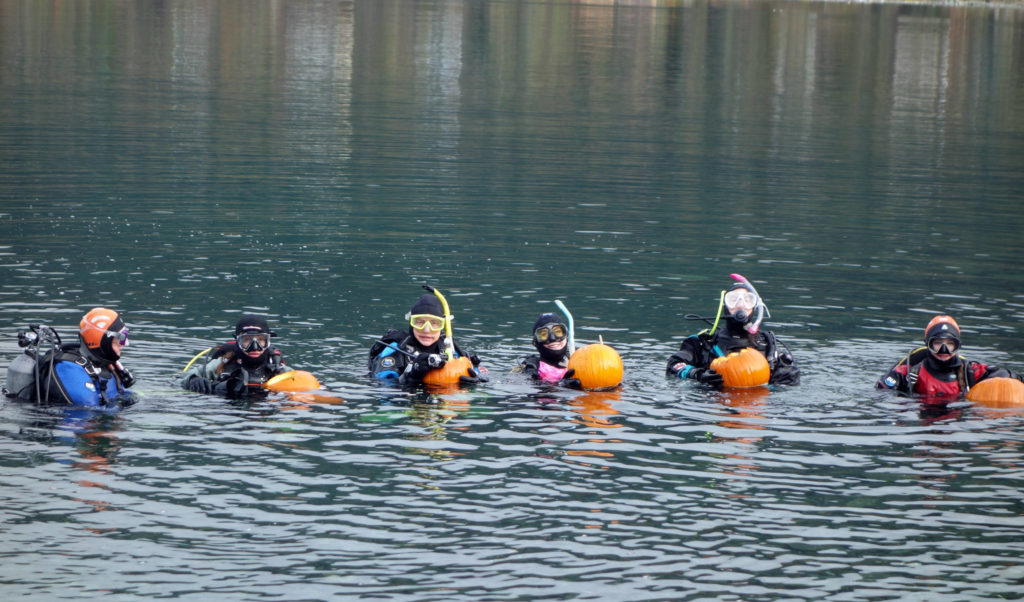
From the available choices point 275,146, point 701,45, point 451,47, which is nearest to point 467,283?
point 275,146

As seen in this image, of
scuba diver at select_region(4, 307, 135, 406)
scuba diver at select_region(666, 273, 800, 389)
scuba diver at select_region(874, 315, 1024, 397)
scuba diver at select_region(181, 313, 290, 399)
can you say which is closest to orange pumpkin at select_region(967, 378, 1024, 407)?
scuba diver at select_region(874, 315, 1024, 397)

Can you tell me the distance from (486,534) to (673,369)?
5.83 metres

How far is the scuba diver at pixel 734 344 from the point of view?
16344mm

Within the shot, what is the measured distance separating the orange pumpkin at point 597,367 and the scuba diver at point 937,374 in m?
3.54

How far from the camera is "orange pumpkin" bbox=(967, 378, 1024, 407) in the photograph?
1543 cm

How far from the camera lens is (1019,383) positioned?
1552 cm

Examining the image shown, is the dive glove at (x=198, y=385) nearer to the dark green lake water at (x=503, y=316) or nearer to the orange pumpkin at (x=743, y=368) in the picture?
the dark green lake water at (x=503, y=316)

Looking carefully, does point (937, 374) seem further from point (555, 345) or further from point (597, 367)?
point (555, 345)

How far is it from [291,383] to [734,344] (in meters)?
6.01

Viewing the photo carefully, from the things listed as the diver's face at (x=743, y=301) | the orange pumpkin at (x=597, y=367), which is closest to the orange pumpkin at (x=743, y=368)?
the diver's face at (x=743, y=301)

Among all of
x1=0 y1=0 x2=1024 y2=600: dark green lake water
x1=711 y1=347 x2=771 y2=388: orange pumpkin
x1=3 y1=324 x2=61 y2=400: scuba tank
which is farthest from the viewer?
x1=711 y1=347 x2=771 y2=388: orange pumpkin

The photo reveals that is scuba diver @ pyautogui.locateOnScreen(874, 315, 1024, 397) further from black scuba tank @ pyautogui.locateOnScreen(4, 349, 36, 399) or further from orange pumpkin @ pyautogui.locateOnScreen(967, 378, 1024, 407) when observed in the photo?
black scuba tank @ pyautogui.locateOnScreen(4, 349, 36, 399)

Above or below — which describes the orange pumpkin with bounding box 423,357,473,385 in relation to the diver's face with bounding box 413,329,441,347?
below

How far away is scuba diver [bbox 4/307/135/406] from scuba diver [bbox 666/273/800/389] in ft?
23.9
